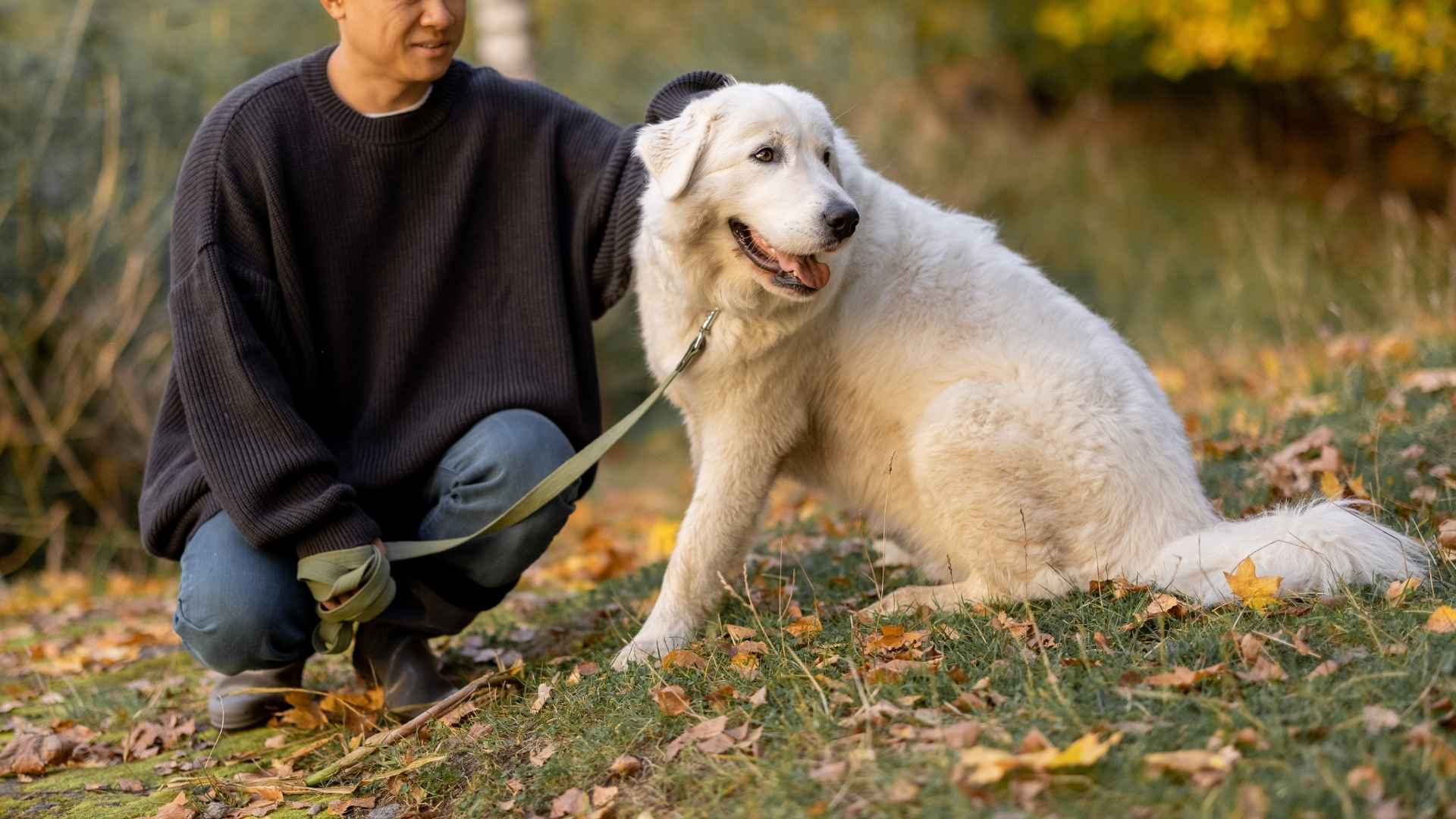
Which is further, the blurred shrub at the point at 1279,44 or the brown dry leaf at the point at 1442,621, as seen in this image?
the blurred shrub at the point at 1279,44

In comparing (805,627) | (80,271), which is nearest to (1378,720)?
(805,627)

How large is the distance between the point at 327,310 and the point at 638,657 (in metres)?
1.32

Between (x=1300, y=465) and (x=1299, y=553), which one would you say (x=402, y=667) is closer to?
(x=1299, y=553)

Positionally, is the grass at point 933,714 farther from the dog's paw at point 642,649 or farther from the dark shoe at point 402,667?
the dark shoe at point 402,667

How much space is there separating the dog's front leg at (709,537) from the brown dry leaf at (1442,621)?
1688 mm

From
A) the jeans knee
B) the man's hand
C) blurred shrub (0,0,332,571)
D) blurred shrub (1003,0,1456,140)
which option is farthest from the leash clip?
blurred shrub (1003,0,1456,140)

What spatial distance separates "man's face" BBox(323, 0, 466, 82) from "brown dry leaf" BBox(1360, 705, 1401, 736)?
2699 mm

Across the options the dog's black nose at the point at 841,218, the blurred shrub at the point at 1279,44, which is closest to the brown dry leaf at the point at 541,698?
the dog's black nose at the point at 841,218

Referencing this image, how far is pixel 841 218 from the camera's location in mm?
2928

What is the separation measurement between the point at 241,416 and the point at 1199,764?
2.38m

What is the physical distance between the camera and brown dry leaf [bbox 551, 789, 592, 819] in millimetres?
2455

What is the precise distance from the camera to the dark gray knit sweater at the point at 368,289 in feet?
9.91

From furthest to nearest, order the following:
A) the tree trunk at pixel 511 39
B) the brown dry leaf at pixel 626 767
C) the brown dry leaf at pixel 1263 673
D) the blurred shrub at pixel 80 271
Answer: the tree trunk at pixel 511 39, the blurred shrub at pixel 80 271, the brown dry leaf at pixel 626 767, the brown dry leaf at pixel 1263 673

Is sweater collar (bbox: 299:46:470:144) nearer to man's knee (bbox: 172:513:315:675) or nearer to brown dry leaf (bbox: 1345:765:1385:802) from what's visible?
man's knee (bbox: 172:513:315:675)
